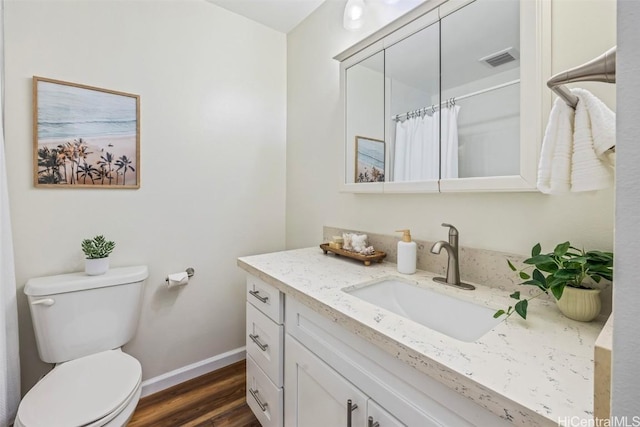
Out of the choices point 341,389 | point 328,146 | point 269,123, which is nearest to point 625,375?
point 341,389

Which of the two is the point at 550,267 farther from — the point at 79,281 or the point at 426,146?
the point at 79,281

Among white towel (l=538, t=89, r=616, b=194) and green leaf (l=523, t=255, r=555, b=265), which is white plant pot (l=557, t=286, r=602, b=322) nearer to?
green leaf (l=523, t=255, r=555, b=265)

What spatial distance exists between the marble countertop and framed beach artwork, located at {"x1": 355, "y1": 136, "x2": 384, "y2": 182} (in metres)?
0.62

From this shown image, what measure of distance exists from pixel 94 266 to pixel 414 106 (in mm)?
1686

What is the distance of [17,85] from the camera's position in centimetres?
127

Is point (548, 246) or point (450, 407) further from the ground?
point (548, 246)

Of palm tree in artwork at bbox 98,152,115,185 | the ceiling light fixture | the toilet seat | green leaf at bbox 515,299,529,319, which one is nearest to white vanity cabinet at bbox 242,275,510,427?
green leaf at bbox 515,299,529,319

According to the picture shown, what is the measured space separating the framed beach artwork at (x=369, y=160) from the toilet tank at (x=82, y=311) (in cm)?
128

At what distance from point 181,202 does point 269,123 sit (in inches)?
33.2

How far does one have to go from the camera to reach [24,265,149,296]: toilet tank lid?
1.21 m

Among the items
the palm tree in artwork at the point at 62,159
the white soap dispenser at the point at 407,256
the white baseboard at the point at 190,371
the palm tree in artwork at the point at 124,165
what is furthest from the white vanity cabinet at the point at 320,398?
the palm tree in artwork at the point at 62,159

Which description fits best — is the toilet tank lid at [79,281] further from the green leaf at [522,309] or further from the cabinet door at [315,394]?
the green leaf at [522,309]

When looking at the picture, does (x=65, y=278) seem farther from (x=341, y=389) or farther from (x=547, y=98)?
(x=547, y=98)

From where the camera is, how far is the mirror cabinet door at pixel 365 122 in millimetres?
1376
